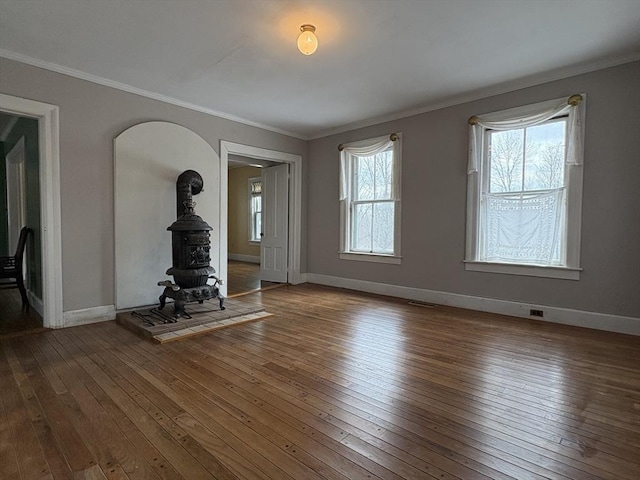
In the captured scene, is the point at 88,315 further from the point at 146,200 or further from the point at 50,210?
the point at 146,200

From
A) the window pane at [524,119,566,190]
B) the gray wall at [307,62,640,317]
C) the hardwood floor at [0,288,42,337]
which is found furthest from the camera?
the window pane at [524,119,566,190]

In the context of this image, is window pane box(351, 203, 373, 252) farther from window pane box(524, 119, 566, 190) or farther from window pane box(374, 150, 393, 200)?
window pane box(524, 119, 566, 190)

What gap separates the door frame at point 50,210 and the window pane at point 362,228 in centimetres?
408

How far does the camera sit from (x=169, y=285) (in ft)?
12.7

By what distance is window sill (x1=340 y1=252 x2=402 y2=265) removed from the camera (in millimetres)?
5301

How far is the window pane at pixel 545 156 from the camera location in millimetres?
3834

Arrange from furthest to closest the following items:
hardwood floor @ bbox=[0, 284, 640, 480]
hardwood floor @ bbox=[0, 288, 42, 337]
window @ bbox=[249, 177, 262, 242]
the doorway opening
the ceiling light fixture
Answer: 1. window @ bbox=[249, 177, 262, 242]
2. the doorway opening
3. hardwood floor @ bbox=[0, 288, 42, 337]
4. the ceiling light fixture
5. hardwood floor @ bbox=[0, 284, 640, 480]

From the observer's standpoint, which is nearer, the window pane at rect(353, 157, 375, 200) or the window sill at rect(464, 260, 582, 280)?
the window sill at rect(464, 260, 582, 280)

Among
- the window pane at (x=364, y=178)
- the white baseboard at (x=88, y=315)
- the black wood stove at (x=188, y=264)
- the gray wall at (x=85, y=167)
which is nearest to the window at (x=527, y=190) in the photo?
the window pane at (x=364, y=178)

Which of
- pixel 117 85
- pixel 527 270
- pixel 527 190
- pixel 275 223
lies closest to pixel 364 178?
pixel 275 223

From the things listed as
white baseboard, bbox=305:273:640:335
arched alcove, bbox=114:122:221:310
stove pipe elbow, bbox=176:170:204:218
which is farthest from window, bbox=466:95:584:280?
arched alcove, bbox=114:122:221:310

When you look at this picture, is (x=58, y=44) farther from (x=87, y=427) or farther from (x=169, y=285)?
(x=87, y=427)

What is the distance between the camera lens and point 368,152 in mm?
5551

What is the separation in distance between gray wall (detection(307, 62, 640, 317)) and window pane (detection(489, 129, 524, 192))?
1.07ft
